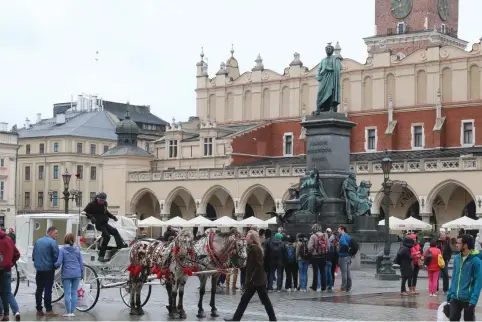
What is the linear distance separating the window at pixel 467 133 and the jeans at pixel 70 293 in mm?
48047

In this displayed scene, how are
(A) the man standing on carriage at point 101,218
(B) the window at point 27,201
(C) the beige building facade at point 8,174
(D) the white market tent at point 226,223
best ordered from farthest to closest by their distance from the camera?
1. (B) the window at point 27,201
2. (C) the beige building facade at point 8,174
3. (D) the white market tent at point 226,223
4. (A) the man standing on carriage at point 101,218

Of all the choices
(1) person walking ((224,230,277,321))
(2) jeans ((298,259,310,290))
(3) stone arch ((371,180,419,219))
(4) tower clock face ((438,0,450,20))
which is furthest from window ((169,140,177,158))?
(1) person walking ((224,230,277,321))

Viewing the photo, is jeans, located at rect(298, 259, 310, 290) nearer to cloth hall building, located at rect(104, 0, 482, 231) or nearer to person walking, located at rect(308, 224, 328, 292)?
person walking, located at rect(308, 224, 328, 292)

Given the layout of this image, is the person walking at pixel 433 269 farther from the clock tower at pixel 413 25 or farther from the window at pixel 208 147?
the clock tower at pixel 413 25

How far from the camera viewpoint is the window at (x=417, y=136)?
208 feet

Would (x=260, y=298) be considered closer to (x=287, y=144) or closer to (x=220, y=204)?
(x=220, y=204)

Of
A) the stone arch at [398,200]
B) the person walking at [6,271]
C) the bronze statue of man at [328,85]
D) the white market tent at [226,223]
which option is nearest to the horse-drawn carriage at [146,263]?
the person walking at [6,271]

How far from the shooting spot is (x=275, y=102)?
7150cm

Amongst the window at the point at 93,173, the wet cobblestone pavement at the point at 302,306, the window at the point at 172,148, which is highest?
the window at the point at 172,148

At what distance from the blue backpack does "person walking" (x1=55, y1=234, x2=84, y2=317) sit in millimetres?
7685

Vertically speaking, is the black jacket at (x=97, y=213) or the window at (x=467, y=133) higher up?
the window at (x=467, y=133)

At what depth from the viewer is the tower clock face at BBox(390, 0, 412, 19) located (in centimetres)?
7944

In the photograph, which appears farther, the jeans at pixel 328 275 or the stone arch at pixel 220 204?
the stone arch at pixel 220 204

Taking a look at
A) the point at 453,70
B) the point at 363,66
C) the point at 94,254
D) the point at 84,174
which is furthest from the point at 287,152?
the point at 94,254
